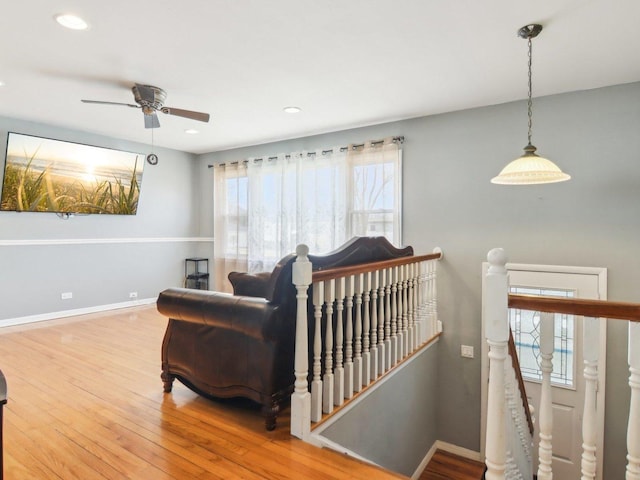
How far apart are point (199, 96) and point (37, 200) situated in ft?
8.69

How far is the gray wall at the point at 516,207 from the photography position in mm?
3287

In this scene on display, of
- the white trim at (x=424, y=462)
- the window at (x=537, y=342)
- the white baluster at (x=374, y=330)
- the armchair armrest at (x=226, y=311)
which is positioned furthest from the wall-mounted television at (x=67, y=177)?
the window at (x=537, y=342)

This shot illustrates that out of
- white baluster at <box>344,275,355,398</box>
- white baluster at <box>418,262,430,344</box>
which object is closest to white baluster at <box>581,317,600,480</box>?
white baluster at <box>344,275,355,398</box>

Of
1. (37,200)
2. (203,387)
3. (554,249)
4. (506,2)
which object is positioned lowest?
(203,387)

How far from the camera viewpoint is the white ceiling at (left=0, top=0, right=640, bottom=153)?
227 cm

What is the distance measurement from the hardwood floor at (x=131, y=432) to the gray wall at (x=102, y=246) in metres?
1.57

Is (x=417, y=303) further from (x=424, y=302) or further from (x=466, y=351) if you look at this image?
(x=466, y=351)

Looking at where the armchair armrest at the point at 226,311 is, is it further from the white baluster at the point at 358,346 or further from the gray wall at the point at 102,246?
the gray wall at the point at 102,246

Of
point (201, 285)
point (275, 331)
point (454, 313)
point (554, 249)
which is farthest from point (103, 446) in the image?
point (201, 285)

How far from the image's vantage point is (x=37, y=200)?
15.4 ft

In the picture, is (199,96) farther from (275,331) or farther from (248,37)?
(275,331)

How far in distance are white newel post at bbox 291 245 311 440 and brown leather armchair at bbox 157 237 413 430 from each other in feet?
0.31

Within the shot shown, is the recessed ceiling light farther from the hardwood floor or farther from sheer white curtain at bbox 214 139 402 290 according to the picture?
sheer white curtain at bbox 214 139 402 290

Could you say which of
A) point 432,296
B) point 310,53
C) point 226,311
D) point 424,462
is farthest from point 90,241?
point 424,462
